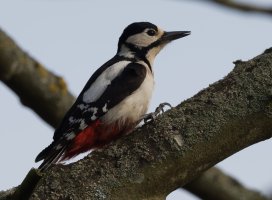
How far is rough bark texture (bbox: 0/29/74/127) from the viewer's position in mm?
3812

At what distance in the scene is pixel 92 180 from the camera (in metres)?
2.36

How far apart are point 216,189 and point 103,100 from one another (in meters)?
0.97

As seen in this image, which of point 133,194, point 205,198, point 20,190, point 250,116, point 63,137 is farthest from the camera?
point 205,198

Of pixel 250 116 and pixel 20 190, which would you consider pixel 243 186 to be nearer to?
pixel 250 116

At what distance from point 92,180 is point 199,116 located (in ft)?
1.77

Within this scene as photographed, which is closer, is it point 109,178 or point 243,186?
point 109,178

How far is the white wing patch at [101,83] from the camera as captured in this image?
3.97 metres

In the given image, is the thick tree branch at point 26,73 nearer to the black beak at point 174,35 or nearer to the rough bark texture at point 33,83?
the rough bark texture at point 33,83

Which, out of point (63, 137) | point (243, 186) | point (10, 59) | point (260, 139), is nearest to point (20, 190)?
point (260, 139)

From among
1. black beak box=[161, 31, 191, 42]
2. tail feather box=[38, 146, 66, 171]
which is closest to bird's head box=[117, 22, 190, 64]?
black beak box=[161, 31, 191, 42]

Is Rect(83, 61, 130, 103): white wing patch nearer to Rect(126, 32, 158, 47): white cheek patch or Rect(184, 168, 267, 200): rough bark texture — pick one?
Rect(126, 32, 158, 47): white cheek patch

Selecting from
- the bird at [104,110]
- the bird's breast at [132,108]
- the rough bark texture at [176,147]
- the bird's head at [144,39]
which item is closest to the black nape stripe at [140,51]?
the bird's head at [144,39]

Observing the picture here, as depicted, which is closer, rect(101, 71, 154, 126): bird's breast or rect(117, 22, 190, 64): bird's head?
rect(101, 71, 154, 126): bird's breast

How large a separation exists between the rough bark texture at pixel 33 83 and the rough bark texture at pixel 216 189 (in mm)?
1031
